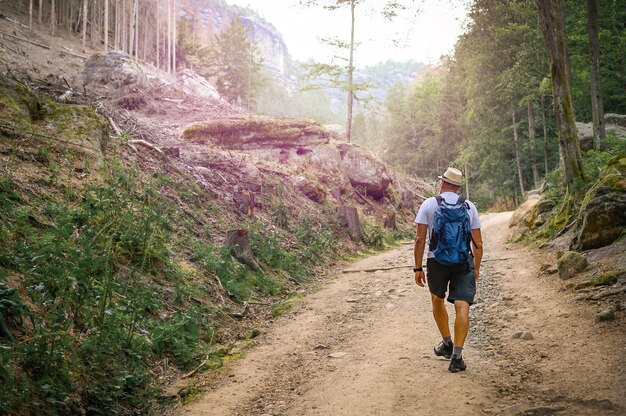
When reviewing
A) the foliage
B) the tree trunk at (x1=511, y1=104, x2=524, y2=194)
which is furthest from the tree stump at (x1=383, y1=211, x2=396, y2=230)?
the foliage

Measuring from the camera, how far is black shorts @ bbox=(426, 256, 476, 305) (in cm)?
467

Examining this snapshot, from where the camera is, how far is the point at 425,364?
4.70 metres

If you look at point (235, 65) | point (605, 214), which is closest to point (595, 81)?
point (605, 214)

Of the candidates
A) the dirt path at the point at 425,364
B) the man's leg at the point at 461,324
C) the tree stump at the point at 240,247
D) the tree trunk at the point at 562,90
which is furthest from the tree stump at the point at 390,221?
the man's leg at the point at 461,324

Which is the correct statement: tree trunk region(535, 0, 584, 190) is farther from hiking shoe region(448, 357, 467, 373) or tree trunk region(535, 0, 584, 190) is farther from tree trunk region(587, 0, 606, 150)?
hiking shoe region(448, 357, 467, 373)

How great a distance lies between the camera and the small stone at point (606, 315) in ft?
16.5

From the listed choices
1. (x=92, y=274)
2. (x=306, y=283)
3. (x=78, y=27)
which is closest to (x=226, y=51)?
(x=78, y=27)

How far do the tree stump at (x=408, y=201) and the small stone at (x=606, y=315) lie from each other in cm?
1898

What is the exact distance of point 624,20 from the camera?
25.2 metres

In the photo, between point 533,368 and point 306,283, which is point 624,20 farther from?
point 533,368

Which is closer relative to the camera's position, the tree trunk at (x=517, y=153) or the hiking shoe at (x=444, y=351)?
the hiking shoe at (x=444, y=351)

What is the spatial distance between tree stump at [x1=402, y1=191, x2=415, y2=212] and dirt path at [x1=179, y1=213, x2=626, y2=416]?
16785mm

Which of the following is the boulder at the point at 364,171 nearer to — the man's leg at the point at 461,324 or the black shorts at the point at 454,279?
the black shorts at the point at 454,279

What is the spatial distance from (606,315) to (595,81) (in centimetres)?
1597
